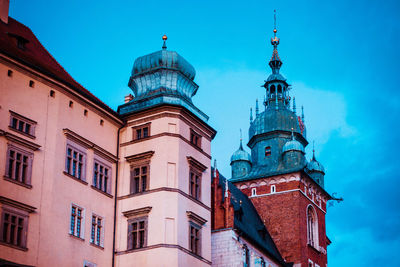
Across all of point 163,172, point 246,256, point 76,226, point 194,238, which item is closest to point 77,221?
point 76,226

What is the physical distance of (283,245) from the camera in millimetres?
60375

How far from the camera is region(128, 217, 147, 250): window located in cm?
3931

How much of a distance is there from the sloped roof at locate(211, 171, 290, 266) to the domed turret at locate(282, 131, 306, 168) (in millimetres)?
5038

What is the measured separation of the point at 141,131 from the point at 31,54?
313 inches

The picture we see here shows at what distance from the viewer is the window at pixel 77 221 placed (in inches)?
1444

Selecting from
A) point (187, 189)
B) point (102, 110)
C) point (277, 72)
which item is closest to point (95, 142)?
point (102, 110)

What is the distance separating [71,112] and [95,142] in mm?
2475

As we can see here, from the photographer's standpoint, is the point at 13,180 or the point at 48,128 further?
the point at 48,128

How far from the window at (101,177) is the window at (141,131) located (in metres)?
2.78

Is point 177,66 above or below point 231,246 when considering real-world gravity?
above

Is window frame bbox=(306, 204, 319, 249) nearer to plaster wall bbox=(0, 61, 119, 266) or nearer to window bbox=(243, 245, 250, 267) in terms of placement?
window bbox=(243, 245, 250, 267)

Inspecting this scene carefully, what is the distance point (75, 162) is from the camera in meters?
38.0

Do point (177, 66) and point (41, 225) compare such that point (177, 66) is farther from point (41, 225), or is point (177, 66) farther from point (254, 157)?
point (254, 157)

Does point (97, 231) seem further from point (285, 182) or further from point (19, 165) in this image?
point (285, 182)
